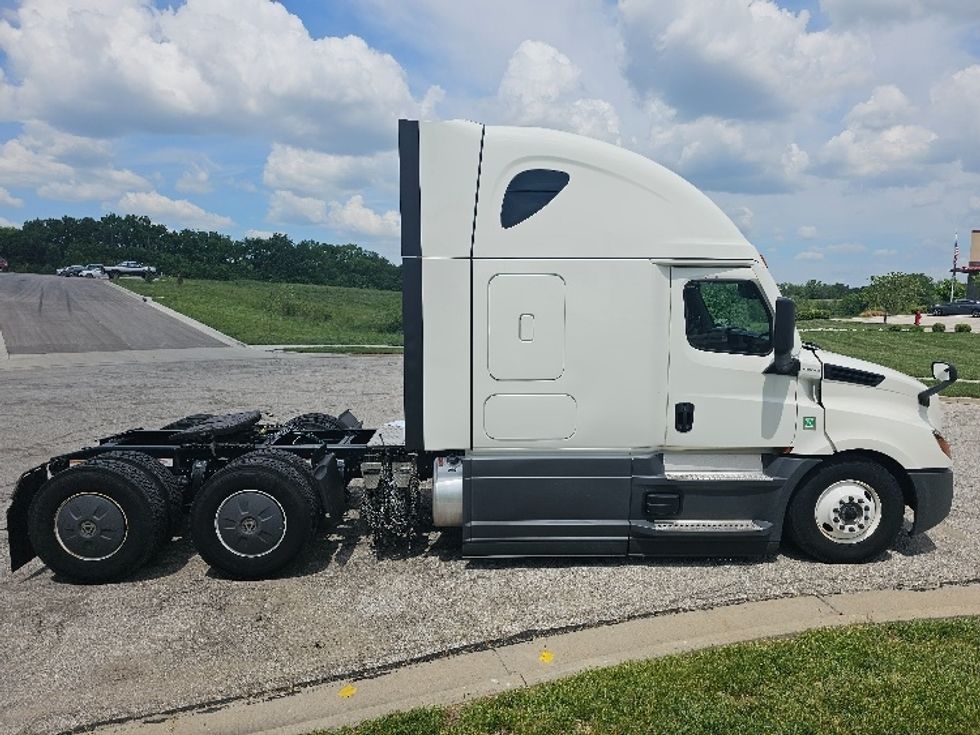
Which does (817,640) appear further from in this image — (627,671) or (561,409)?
(561,409)

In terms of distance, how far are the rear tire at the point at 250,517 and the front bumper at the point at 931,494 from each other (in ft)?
16.4

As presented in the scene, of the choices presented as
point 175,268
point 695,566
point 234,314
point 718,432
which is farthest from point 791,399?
point 175,268

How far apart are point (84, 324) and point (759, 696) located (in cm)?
3421

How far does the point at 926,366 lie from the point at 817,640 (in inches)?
748

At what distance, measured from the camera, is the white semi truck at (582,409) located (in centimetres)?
Answer: 605

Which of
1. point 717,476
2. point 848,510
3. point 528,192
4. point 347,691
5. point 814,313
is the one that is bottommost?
point 347,691

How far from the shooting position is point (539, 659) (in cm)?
489

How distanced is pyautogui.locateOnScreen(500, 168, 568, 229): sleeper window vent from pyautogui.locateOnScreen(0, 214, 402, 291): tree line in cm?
7391

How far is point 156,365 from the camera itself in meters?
21.9

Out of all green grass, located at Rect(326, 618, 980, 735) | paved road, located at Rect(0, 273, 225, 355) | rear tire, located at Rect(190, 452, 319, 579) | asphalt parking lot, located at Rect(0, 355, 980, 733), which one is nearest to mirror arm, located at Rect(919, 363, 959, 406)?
asphalt parking lot, located at Rect(0, 355, 980, 733)

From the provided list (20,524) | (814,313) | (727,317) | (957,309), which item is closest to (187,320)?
(20,524)

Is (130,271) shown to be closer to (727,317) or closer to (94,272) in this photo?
(94,272)

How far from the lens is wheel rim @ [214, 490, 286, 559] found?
20.1ft

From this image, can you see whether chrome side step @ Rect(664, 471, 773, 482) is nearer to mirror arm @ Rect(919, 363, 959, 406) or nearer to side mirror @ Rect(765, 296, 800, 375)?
side mirror @ Rect(765, 296, 800, 375)
